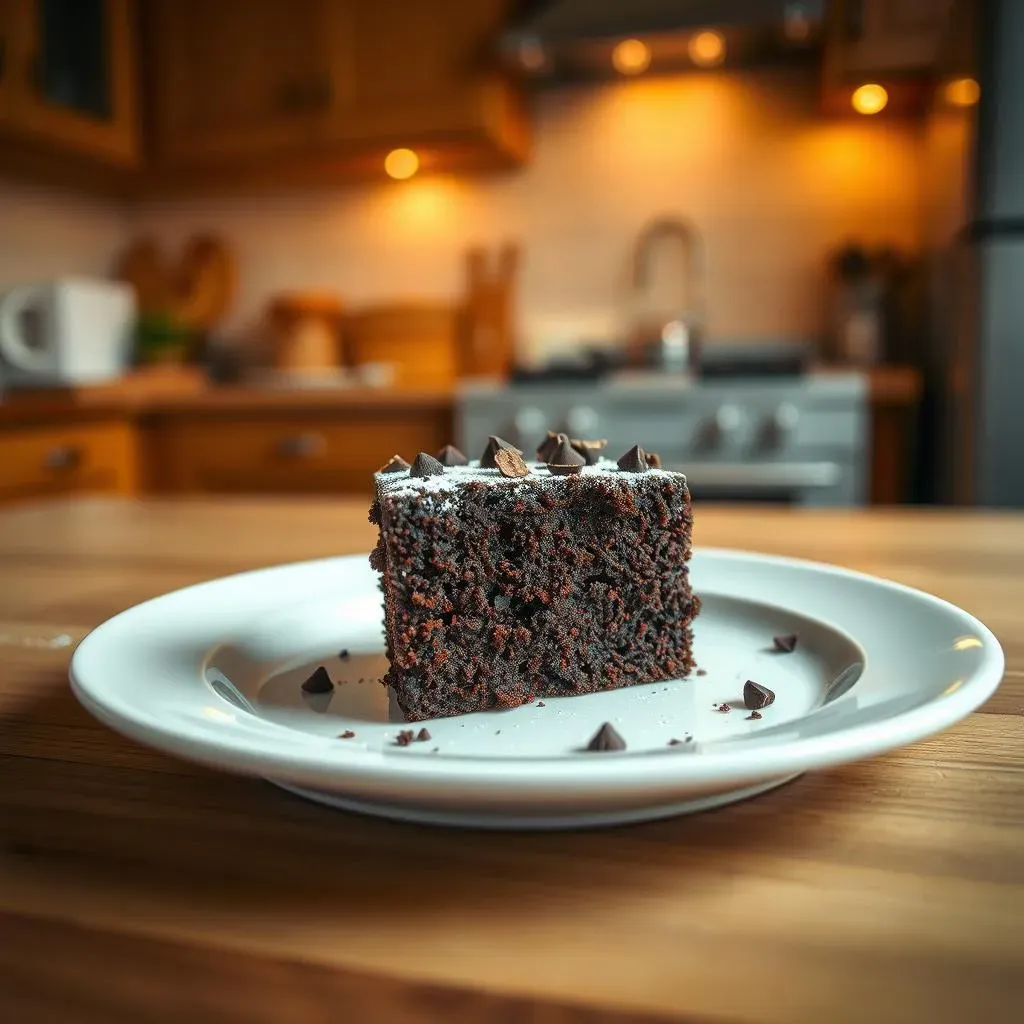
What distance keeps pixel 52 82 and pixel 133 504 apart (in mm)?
1760

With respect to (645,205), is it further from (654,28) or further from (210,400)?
(210,400)

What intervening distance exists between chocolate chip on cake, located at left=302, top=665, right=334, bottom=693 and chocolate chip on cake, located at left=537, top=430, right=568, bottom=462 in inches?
8.0

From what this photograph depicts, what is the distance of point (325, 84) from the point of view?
275cm

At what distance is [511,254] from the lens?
3.06 meters

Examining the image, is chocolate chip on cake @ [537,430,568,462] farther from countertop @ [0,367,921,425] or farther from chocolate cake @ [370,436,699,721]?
countertop @ [0,367,921,425]

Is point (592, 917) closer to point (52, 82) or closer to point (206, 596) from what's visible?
point (206, 596)

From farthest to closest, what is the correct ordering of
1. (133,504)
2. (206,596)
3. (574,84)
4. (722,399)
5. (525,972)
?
(574,84)
(722,399)
(133,504)
(206,596)
(525,972)

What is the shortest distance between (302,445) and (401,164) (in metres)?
1.05

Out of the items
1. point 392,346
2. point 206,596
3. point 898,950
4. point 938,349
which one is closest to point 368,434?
point 392,346

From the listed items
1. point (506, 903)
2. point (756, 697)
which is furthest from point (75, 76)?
point (506, 903)

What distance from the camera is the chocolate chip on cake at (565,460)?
2.02 feet

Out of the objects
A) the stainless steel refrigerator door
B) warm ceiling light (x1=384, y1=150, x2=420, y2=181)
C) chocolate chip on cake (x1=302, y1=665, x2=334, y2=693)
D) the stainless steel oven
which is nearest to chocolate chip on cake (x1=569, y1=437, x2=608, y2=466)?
chocolate chip on cake (x1=302, y1=665, x2=334, y2=693)

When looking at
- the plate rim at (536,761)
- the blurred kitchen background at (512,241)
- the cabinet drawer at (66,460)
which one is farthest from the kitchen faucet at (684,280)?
the plate rim at (536,761)

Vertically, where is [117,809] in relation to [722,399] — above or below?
below
